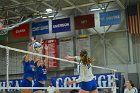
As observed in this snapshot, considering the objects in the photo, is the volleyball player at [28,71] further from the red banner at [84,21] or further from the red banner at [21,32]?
the red banner at [21,32]

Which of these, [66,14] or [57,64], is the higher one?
[66,14]

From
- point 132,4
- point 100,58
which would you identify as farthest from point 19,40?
point 132,4

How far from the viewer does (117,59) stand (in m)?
16.6

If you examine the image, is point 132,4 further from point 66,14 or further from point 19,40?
point 19,40

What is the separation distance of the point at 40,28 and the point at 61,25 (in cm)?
147

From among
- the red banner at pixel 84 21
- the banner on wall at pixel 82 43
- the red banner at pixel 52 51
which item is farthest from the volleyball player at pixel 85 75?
the red banner at pixel 52 51

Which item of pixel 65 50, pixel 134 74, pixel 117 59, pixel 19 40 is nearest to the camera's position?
pixel 134 74

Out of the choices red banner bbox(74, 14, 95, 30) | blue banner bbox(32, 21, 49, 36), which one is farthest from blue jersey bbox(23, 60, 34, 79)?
blue banner bbox(32, 21, 49, 36)

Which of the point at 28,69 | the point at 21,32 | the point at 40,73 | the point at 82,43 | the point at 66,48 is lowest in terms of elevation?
the point at 40,73

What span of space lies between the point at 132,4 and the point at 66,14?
163 inches

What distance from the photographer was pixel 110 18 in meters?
16.4

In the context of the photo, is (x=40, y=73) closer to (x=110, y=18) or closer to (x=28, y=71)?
(x=28, y=71)

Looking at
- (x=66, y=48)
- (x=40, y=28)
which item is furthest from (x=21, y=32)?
(x=66, y=48)

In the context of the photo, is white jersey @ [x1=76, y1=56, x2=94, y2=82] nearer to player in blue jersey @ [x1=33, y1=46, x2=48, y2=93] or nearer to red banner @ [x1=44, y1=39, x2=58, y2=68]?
player in blue jersey @ [x1=33, y1=46, x2=48, y2=93]
